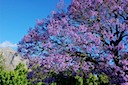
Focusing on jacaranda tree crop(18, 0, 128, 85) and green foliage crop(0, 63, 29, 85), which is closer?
jacaranda tree crop(18, 0, 128, 85)

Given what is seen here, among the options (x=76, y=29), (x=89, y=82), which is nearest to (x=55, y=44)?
(x=76, y=29)

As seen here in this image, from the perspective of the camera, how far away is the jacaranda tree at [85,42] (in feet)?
67.3

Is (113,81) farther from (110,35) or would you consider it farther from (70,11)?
(70,11)

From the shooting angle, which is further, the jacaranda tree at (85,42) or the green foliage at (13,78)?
the green foliage at (13,78)

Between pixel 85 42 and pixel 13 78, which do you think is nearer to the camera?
pixel 85 42

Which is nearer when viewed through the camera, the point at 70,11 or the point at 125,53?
the point at 125,53

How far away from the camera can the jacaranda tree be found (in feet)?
67.3

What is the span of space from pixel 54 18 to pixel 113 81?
550 centimetres

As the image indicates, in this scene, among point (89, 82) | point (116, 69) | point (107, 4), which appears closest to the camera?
point (116, 69)

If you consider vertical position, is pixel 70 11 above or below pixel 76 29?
above

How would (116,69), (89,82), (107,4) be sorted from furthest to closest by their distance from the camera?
(89,82) < (107,4) < (116,69)

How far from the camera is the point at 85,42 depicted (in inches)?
803

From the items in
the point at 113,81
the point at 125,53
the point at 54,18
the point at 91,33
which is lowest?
the point at 113,81

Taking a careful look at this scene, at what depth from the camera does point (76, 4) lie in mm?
22109
